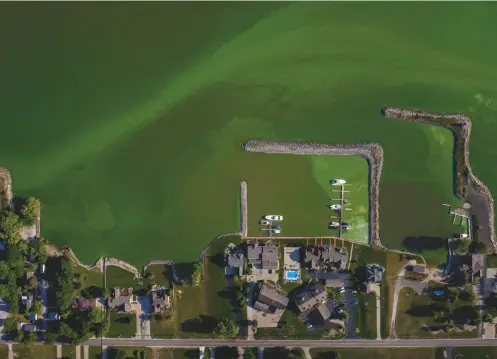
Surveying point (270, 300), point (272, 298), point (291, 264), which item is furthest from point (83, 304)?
point (291, 264)

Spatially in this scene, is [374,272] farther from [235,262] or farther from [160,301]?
[160,301]

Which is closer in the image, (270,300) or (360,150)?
(270,300)

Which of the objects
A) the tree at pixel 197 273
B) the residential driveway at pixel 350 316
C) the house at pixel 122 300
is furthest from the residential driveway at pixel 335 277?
the house at pixel 122 300

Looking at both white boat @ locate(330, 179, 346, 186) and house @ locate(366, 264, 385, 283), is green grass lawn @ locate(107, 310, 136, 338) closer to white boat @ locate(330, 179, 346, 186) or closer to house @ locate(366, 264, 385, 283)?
house @ locate(366, 264, 385, 283)

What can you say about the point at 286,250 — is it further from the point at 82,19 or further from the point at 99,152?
the point at 82,19

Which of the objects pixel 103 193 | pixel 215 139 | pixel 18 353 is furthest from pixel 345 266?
pixel 18 353

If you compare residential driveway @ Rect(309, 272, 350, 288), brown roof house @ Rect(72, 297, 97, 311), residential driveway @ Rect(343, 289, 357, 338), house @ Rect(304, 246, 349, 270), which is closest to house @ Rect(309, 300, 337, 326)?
residential driveway @ Rect(343, 289, 357, 338)

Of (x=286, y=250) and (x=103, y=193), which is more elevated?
(x=103, y=193)
